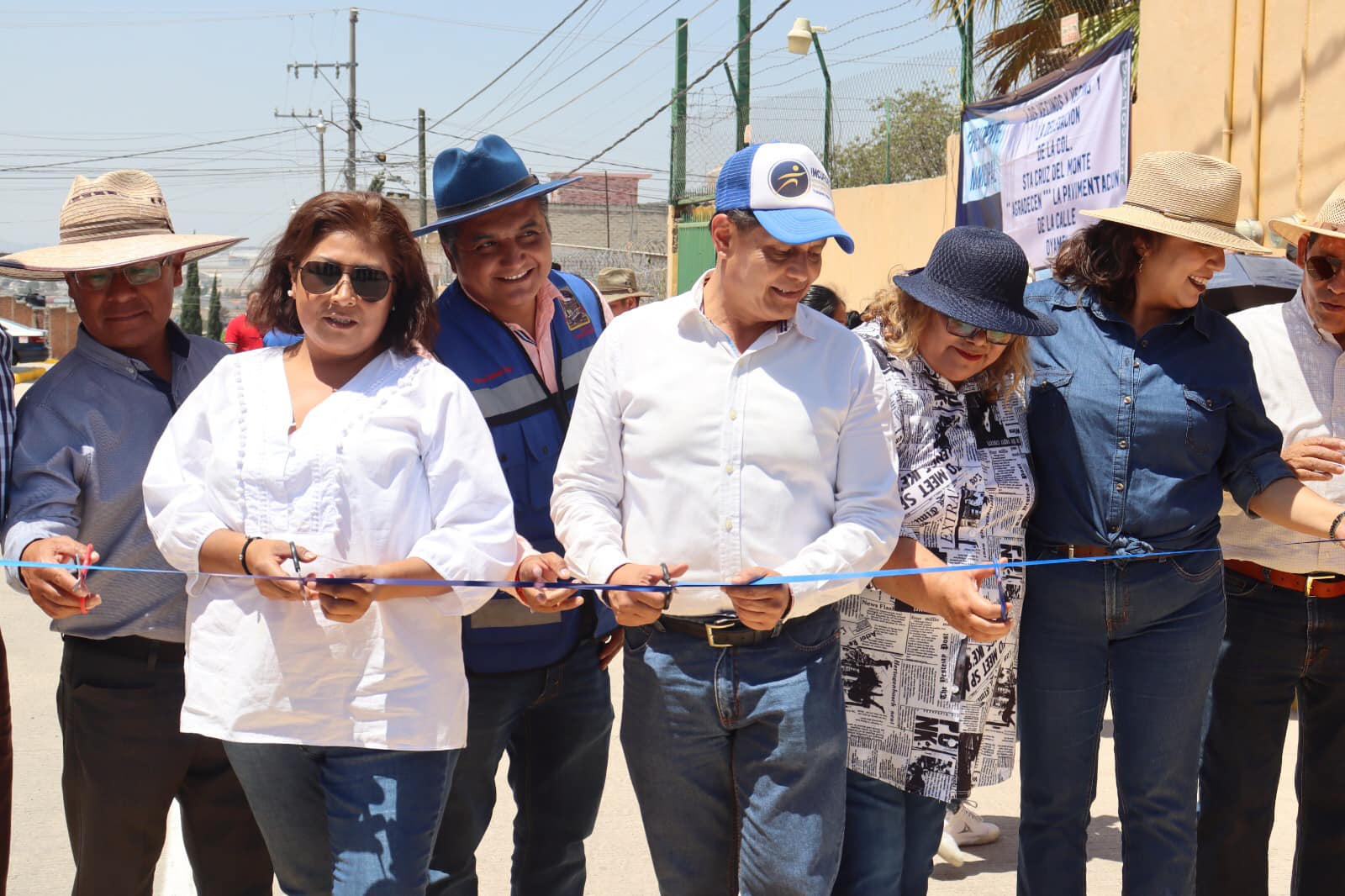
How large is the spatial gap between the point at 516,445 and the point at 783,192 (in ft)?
3.20

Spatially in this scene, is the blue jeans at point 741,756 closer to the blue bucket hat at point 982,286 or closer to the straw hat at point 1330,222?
the blue bucket hat at point 982,286

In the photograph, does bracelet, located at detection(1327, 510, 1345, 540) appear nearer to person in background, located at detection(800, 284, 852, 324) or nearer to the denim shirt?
the denim shirt

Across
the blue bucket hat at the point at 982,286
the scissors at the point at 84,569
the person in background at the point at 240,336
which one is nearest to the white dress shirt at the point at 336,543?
the scissors at the point at 84,569

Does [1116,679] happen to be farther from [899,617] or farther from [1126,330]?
[1126,330]

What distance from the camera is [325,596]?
8.84 ft

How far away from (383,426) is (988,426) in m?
1.50

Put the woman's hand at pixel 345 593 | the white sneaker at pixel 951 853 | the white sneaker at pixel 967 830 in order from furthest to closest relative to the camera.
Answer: the white sneaker at pixel 967 830
the white sneaker at pixel 951 853
the woman's hand at pixel 345 593

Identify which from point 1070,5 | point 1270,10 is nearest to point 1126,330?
point 1270,10

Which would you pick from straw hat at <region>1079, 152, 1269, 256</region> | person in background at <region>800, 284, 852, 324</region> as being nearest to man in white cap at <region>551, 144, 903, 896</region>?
straw hat at <region>1079, 152, 1269, 256</region>

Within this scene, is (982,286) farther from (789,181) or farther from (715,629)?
(715,629)

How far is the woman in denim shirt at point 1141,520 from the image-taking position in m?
3.32

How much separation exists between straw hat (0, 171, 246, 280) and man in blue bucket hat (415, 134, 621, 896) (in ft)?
2.26

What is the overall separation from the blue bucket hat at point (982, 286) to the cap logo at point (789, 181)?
1.44 ft

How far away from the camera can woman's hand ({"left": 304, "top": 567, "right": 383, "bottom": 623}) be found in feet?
8.79
